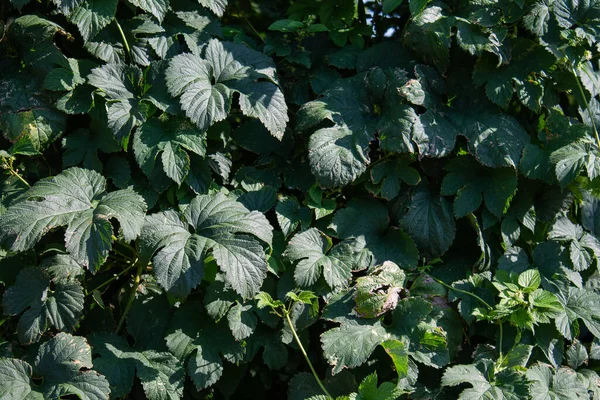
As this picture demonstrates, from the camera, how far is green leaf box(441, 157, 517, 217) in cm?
260

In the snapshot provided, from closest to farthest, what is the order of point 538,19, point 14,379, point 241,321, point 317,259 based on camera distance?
point 14,379 → point 241,321 → point 317,259 → point 538,19

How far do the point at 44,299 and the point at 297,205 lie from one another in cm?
99

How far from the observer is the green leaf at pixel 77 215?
2133 mm

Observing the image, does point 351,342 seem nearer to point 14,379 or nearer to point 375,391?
point 375,391

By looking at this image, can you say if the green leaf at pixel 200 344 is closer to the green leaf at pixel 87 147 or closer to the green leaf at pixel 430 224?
the green leaf at pixel 87 147

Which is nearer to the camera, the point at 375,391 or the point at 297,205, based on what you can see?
the point at 375,391

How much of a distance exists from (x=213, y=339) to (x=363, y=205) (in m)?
0.80

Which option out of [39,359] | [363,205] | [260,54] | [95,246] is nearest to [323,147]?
[363,205]

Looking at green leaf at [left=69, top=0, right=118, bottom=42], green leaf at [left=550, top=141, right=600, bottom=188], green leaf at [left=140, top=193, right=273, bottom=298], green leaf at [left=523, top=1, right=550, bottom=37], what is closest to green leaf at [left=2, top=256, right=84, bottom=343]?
green leaf at [left=140, top=193, right=273, bottom=298]

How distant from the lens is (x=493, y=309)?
2.46 meters

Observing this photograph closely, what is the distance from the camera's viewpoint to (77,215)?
7.27ft

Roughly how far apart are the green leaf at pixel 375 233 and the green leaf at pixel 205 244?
0.39 m

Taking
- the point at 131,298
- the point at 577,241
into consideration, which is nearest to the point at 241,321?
the point at 131,298

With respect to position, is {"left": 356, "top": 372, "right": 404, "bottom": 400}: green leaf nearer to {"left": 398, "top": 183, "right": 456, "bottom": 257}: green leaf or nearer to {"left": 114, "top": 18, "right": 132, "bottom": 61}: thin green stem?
{"left": 398, "top": 183, "right": 456, "bottom": 257}: green leaf
